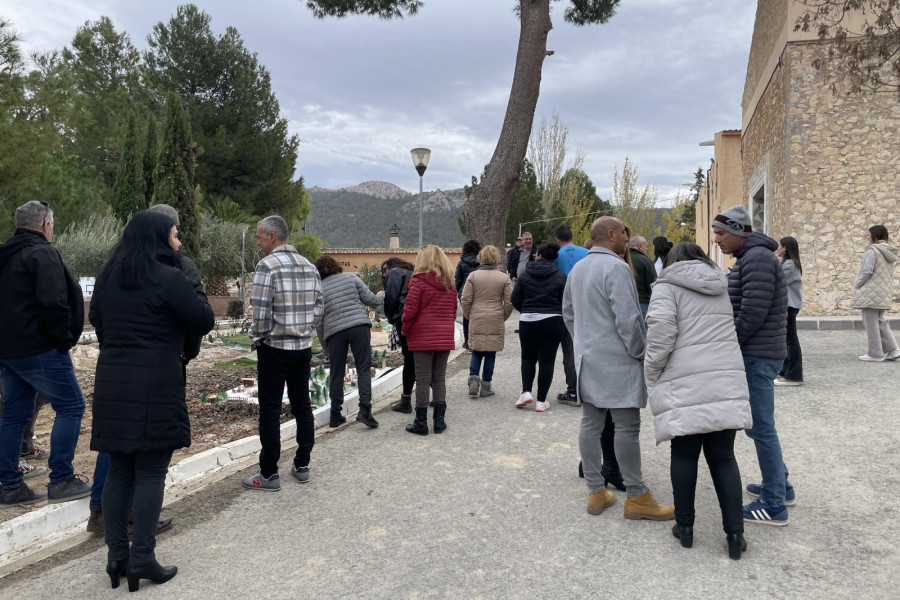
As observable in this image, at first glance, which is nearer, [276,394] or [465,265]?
[276,394]

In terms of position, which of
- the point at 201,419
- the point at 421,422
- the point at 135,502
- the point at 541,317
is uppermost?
the point at 541,317

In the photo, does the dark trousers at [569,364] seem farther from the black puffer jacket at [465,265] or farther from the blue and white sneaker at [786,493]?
the blue and white sneaker at [786,493]

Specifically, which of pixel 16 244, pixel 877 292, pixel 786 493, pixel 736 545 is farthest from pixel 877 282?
pixel 16 244

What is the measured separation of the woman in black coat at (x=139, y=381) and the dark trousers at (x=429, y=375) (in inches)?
116

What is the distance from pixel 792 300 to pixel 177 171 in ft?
58.7

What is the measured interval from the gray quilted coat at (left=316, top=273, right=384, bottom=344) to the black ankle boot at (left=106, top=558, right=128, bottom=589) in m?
3.14

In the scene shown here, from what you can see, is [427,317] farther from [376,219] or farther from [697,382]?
[376,219]

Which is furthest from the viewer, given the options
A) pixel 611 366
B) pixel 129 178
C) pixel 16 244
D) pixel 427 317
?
pixel 129 178

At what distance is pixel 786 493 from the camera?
4160mm

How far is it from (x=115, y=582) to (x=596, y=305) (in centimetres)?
306

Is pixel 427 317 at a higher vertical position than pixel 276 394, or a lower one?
higher

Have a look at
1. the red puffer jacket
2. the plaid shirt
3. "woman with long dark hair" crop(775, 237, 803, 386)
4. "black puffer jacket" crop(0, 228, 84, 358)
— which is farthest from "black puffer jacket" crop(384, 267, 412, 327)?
"woman with long dark hair" crop(775, 237, 803, 386)

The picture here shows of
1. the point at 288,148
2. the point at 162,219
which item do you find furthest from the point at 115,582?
the point at 288,148

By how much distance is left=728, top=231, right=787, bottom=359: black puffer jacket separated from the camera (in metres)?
3.79
